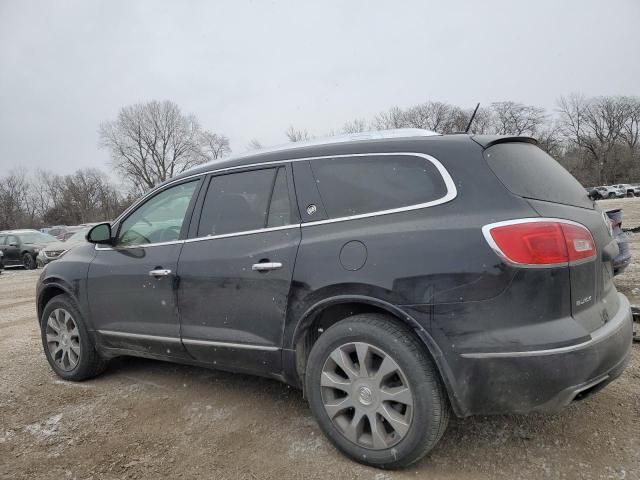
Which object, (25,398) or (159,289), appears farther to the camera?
(25,398)

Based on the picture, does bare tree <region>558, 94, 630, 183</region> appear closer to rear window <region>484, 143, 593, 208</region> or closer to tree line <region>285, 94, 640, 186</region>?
tree line <region>285, 94, 640, 186</region>

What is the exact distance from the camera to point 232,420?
3.21 meters

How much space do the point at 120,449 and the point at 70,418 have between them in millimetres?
758

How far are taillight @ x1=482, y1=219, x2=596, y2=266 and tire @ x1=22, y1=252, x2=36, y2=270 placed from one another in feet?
67.6

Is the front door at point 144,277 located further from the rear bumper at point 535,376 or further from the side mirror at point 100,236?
the rear bumper at point 535,376

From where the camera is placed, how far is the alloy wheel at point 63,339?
A: 4102mm

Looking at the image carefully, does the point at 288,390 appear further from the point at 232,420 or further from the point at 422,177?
the point at 422,177

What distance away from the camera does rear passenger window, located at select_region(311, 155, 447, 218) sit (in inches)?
97.4

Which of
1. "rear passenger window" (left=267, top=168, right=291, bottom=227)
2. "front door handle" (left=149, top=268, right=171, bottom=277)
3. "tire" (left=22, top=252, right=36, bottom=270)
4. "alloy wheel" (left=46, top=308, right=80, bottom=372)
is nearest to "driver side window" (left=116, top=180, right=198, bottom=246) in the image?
"front door handle" (left=149, top=268, right=171, bottom=277)

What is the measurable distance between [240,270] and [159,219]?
1134 mm

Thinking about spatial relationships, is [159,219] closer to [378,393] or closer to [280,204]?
[280,204]

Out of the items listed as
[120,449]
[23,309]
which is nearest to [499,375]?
[120,449]

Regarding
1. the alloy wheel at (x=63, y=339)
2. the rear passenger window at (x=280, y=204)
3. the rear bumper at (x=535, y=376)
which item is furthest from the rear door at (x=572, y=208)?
the alloy wheel at (x=63, y=339)

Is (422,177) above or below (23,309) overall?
above
